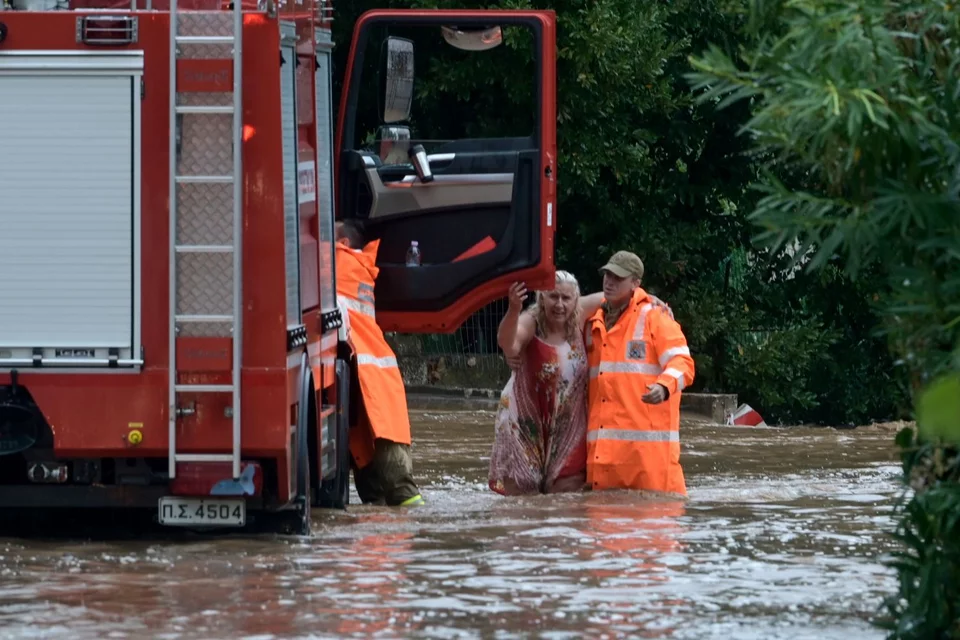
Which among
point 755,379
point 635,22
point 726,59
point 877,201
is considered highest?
point 635,22

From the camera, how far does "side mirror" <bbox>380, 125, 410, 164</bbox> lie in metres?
10.8

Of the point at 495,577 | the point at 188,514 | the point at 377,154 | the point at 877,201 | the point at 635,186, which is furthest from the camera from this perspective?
the point at 635,186

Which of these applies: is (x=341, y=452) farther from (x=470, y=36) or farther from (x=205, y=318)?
(x=470, y=36)

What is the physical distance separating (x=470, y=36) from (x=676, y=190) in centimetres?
1071

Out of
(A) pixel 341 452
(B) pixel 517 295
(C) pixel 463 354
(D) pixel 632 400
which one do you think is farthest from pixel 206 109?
(C) pixel 463 354

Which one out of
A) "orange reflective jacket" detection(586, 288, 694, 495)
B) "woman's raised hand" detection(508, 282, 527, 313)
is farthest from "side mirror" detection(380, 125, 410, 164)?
"orange reflective jacket" detection(586, 288, 694, 495)

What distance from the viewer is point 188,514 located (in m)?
8.12

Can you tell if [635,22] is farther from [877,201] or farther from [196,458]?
[877,201]

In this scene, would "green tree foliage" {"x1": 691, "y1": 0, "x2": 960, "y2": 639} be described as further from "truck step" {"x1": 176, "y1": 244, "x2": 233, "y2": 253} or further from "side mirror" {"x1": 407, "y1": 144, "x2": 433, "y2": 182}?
"side mirror" {"x1": 407, "y1": 144, "x2": 433, "y2": 182}

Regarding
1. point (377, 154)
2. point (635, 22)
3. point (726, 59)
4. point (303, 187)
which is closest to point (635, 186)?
point (635, 22)

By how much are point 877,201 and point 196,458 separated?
381cm

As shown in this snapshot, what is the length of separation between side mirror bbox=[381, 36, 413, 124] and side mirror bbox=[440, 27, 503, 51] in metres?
0.48

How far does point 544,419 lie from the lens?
10.6 meters

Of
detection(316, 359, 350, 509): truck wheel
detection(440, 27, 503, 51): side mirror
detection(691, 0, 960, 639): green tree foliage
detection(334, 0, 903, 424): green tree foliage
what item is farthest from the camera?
detection(334, 0, 903, 424): green tree foliage
